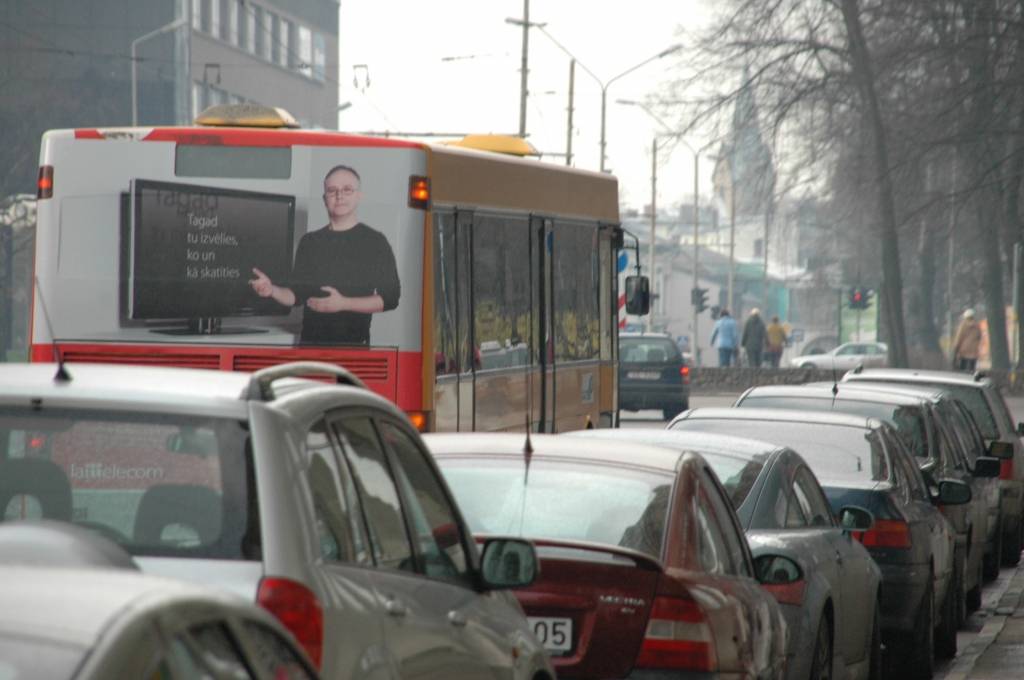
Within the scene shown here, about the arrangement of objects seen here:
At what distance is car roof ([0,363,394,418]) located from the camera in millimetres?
4180

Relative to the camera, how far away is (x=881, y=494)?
1127cm

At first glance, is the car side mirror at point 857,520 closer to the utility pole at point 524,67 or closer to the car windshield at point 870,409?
the car windshield at point 870,409

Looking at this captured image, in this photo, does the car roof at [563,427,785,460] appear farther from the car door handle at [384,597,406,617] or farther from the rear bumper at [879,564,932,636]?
the car door handle at [384,597,406,617]

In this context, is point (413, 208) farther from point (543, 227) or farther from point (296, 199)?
point (543, 227)

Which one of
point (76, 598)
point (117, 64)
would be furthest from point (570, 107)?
point (76, 598)

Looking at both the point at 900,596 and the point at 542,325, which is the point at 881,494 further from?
the point at 542,325

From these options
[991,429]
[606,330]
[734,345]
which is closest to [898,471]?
[606,330]

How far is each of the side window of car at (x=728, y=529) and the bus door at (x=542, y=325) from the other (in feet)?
27.0

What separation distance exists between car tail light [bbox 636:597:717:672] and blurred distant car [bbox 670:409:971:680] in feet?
16.0

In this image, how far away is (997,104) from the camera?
38.2m

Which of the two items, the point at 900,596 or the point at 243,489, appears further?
the point at 900,596

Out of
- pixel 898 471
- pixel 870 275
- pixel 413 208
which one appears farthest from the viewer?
pixel 870 275

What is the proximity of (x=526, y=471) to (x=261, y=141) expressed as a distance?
6.45 m

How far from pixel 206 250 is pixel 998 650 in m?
5.45
